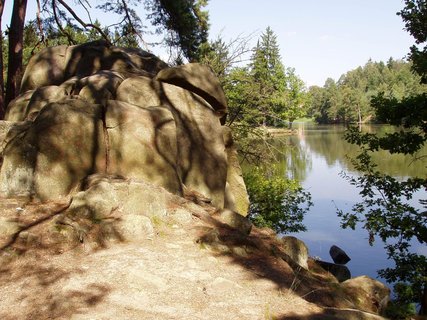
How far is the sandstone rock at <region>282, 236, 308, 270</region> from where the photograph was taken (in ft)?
20.3

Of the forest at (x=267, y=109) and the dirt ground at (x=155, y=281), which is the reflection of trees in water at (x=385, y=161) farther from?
the dirt ground at (x=155, y=281)

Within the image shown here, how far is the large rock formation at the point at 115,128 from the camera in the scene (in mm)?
5805

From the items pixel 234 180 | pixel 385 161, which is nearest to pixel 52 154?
pixel 234 180

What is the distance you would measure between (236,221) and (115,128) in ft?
8.49

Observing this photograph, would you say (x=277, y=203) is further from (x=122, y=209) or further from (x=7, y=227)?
(x=7, y=227)

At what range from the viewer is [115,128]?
6492 millimetres

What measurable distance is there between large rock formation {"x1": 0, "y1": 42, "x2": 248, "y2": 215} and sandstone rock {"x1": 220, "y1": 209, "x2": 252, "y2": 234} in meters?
1.01

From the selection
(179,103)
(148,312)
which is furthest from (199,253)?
(179,103)

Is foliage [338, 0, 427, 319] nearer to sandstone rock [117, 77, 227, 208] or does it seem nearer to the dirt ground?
sandstone rock [117, 77, 227, 208]

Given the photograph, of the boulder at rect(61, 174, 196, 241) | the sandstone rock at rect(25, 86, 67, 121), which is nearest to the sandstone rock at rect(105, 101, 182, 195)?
the boulder at rect(61, 174, 196, 241)

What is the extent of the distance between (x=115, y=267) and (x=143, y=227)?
96cm

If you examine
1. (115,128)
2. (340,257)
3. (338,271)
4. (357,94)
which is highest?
(357,94)

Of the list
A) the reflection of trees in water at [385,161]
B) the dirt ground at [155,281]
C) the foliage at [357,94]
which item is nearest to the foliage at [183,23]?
the reflection of trees in water at [385,161]

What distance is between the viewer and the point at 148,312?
3445 mm
